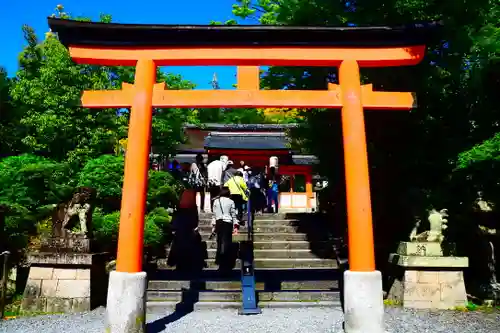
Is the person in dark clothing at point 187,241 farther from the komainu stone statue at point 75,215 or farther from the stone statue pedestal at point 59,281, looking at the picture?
the komainu stone statue at point 75,215

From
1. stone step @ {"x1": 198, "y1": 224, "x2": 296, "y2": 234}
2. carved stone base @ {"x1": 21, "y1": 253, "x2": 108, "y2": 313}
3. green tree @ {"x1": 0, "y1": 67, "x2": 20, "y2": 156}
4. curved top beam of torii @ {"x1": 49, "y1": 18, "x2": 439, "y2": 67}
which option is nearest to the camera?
curved top beam of torii @ {"x1": 49, "y1": 18, "x2": 439, "y2": 67}

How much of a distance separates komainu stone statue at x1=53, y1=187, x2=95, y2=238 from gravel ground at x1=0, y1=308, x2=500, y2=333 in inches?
61.2

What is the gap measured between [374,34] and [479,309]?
18.0ft

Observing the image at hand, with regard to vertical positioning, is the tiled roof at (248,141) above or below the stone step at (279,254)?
above

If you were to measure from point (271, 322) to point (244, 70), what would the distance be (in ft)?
13.9

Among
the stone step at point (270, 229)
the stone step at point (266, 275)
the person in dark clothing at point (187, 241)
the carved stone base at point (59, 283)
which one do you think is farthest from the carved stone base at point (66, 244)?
the stone step at point (270, 229)

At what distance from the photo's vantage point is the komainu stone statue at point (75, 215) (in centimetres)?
755

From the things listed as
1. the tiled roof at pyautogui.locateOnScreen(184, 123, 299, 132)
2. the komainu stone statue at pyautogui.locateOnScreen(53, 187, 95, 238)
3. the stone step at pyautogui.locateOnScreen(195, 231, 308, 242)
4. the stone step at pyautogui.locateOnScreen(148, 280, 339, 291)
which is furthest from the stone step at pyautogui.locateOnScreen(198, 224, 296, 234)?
the tiled roof at pyautogui.locateOnScreen(184, 123, 299, 132)

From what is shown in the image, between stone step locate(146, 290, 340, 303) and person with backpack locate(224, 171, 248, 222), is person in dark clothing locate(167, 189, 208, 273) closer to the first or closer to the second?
stone step locate(146, 290, 340, 303)

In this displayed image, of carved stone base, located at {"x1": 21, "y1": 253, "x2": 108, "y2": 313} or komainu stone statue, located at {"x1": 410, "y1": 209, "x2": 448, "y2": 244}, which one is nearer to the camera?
carved stone base, located at {"x1": 21, "y1": 253, "x2": 108, "y2": 313}

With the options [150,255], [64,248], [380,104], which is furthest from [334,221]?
[64,248]

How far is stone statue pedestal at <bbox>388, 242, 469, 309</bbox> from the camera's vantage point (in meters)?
7.39

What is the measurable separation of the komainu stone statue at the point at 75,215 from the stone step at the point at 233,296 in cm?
186

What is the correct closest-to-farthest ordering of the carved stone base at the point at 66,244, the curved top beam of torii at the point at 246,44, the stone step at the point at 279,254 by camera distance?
the curved top beam of torii at the point at 246,44 → the carved stone base at the point at 66,244 → the stone step at the point at 279,254
